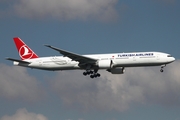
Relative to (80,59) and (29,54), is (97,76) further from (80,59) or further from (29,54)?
(29,54)

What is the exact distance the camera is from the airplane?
86812 millimetres

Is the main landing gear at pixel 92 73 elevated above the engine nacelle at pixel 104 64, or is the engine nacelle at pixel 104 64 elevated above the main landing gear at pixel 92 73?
the engine nacelle at pixel 104 64

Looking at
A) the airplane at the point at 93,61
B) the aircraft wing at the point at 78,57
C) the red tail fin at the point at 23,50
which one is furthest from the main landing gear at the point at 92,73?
the red tail fin at the point at 23,50

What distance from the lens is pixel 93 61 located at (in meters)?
90.0

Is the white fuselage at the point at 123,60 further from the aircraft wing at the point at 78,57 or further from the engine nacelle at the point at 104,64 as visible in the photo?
the aircraft wing at the point at 78,57

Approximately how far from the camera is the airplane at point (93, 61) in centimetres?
8681

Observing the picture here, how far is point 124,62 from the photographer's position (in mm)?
87312

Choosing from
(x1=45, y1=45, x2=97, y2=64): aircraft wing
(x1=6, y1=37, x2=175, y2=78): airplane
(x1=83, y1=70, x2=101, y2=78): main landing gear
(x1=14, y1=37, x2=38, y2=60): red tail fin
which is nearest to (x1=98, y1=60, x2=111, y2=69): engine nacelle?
(x1=6, y1=37, x2=175, y2=78): airplane

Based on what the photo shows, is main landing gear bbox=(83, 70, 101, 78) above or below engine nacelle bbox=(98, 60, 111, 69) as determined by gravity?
below

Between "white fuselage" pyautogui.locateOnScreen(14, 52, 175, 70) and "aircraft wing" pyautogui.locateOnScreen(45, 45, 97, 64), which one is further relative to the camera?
"aircraft wing" pyautogui.locateOnScreen(45, 45, 97, 64)

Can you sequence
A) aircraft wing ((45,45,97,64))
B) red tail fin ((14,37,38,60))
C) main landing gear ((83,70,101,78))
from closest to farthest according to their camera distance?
1. aircraft wing ((45,45,97,64))
2. main landing gear ((83,70,101,78))
3. red tail fin ((14,37,38,60))

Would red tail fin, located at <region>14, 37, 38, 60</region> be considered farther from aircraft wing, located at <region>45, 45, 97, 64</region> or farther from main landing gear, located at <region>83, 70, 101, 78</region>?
main landing gear, located at <region>83, 70, 101, 78</region>

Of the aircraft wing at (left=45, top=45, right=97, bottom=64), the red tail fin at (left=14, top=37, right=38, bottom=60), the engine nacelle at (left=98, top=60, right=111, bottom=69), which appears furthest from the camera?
the red tail fin at (left=14, top=37, right=38, bottom=60)

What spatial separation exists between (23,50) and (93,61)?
54.4ft
